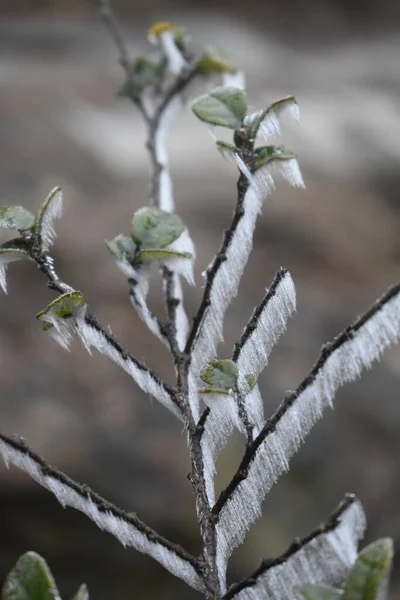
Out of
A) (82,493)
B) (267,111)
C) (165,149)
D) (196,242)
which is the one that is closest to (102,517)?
(82,493)

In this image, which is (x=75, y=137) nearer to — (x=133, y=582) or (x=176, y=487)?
(x=176, y=487)

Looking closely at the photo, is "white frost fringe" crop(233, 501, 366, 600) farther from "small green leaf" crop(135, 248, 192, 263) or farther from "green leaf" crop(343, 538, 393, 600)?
"small green leaf" crop(135, 248, 192, 263)

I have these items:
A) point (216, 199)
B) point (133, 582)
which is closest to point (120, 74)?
point (216, 199)

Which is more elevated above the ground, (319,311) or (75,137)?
(75,137)

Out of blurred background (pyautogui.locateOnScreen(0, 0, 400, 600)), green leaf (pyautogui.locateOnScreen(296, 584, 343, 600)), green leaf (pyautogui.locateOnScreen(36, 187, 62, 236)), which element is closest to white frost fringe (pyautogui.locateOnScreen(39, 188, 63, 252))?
green leaf (pyautogui.locateOnScreen(36, 187, 62, 236))

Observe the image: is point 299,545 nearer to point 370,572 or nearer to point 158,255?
point 370,572

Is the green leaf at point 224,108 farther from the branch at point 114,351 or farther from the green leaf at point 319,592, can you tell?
the green leaf at point 319,592

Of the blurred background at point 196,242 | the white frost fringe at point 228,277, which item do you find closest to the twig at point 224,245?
the white frost fringe at point 228,277

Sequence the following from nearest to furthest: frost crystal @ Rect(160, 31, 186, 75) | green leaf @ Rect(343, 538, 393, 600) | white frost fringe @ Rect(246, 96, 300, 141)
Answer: green leaf @ Rect(343, 538, 393, 600)
white frost fringe @ Rect(246, 96, 300, 141)
frost crystal @ Rect(160, 31, 186, 75)
